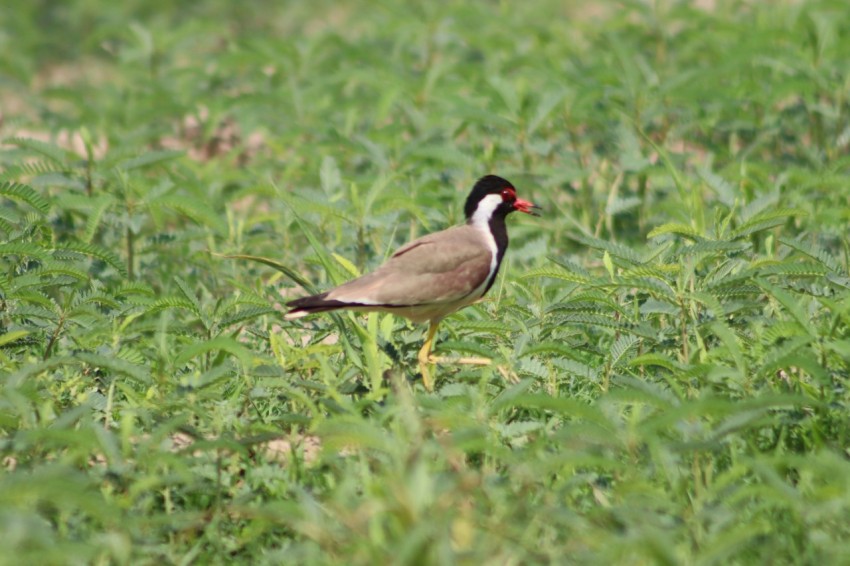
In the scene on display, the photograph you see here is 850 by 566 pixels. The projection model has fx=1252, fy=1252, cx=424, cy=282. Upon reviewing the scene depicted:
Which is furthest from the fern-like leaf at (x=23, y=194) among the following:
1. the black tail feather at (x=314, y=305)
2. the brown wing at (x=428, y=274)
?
the brown wing at (x=428, y=274)

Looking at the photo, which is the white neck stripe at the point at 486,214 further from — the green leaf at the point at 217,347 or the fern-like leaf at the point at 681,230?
the green leaf at the point at 217,347

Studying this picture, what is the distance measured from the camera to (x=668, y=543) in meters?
3.23

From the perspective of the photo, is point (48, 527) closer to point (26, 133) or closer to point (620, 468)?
point (620, 468)

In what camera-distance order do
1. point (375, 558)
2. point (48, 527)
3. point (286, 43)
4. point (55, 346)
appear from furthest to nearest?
point (286, 43), point (55, 346), point (48, 527), point (375, 558)

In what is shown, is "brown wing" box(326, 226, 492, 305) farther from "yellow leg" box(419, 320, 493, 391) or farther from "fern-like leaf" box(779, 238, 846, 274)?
"fern-like leaf" box(779, 238, 846, 274)

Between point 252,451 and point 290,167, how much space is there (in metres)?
3.42

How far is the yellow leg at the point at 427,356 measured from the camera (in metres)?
4.78

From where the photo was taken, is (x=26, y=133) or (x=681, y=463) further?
(x=26, y=133)

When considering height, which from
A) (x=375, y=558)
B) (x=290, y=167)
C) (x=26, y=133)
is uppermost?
(x=375, y=558)

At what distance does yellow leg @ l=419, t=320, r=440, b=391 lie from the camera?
15.7ft

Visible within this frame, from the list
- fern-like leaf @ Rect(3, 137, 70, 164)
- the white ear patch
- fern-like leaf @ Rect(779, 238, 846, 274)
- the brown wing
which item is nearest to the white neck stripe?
the white ear patch

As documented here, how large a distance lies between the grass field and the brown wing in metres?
0.17

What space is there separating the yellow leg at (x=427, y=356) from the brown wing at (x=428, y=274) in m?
0.14

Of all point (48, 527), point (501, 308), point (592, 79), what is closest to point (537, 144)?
point (592, 79)
